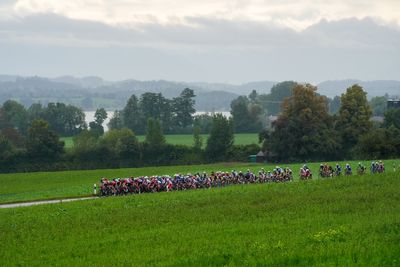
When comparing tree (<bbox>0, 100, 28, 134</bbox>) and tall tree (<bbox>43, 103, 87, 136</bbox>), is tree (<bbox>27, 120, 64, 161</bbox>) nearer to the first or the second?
tall tree (<bbox>43, 103, 87, 136</bbox>)

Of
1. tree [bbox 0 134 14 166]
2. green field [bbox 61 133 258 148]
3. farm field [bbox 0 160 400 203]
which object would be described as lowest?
farm field [bbox 0 160 400 203]

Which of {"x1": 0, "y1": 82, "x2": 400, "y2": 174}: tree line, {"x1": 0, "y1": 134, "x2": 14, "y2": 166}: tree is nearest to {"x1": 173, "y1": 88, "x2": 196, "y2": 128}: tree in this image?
{"x1": 0, "y1": 82, "x2": 400, "y2": 174}: tree line

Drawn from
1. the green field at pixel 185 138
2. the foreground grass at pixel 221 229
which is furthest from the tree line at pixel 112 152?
the foreground grass at pixel 221 229

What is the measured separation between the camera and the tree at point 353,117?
3804 inches

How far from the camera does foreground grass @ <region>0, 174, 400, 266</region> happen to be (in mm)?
21609

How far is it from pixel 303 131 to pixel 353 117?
7.79m

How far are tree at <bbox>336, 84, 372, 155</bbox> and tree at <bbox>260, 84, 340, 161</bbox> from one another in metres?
1.79

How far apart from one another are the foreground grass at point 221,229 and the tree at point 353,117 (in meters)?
54.2

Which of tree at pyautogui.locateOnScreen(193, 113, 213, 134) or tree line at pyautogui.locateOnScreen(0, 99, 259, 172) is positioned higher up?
tree at pyautogui.locateOnScreen(193, 113, 213, 134)

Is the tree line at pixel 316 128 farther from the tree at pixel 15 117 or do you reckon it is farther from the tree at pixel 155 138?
the tree at pixel 15 117

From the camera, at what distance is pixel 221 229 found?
27953 millimetres

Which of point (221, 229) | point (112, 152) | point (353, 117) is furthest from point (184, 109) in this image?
point (221, 229)

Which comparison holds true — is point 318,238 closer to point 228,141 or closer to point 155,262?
point 155,262

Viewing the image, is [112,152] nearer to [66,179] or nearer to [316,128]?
[66,179]
